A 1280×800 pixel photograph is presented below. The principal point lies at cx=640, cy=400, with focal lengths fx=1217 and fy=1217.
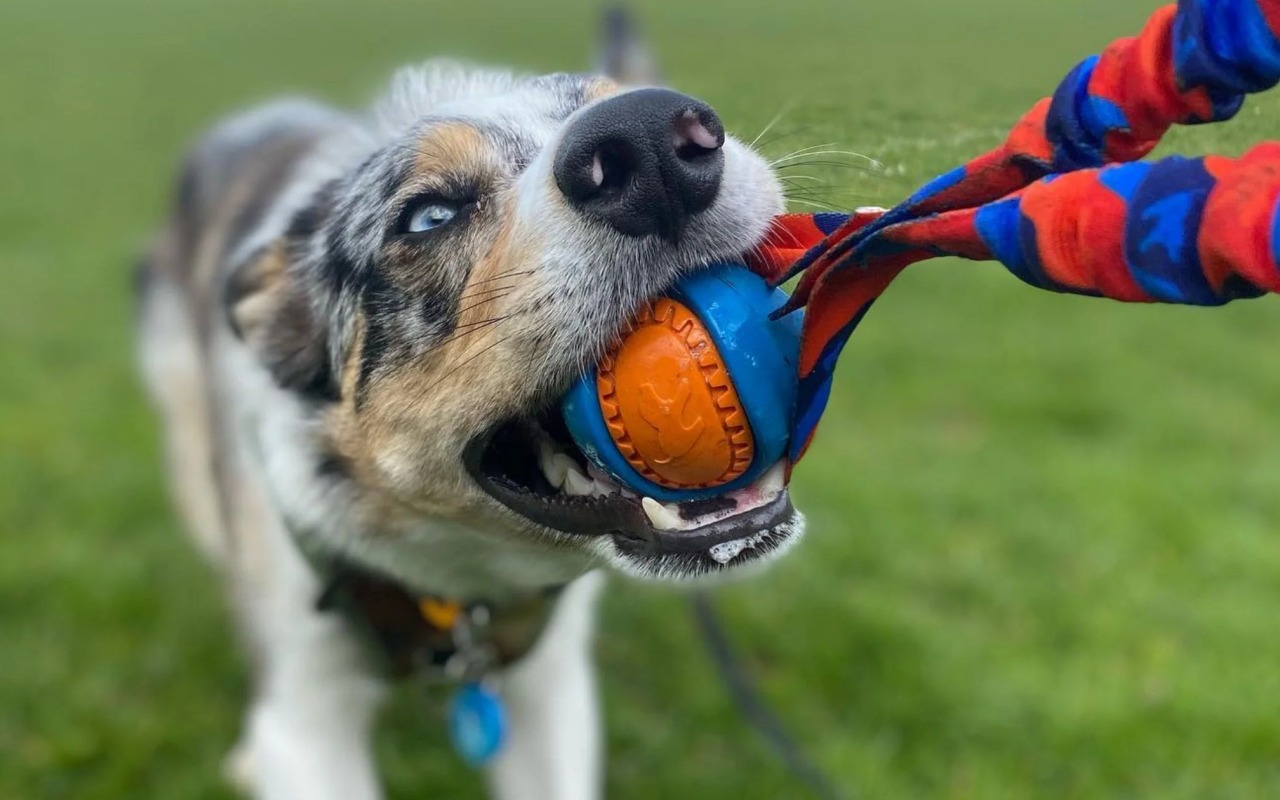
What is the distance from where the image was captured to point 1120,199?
5.15ft

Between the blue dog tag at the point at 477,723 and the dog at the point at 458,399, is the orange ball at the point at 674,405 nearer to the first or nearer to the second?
the dog at the point at 458,399

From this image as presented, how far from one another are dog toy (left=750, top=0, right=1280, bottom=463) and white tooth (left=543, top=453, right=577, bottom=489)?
68 centimetres

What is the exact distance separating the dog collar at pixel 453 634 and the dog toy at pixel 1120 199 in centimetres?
150

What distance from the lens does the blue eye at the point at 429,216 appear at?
8.66ft

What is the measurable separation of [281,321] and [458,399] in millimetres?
926

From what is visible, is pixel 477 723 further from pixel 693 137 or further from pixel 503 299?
pixel 693 137

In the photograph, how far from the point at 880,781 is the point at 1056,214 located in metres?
2.95

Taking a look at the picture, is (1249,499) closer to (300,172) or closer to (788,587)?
(788,587)

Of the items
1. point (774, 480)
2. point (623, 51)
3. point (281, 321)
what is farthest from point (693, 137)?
point (623, 51)

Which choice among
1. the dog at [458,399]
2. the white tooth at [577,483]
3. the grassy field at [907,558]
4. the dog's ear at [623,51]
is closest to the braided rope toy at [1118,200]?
the grassy field at [907,558]

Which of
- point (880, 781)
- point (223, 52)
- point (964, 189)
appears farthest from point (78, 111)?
point (964, 189)

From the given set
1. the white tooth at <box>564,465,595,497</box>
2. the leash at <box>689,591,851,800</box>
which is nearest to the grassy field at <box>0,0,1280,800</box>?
the leash at <box>689,591,851,800</box>

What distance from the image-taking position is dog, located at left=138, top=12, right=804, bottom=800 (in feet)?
7.38

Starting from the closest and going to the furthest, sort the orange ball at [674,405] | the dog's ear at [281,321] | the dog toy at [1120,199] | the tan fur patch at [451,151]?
the dog toy at [1120,199]
the orange ball at [674,405]
the tan fur patch at [451,151]
the dog's ear at [281,321]
